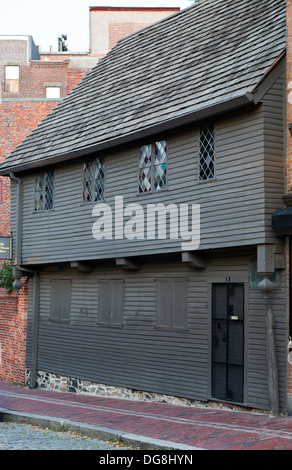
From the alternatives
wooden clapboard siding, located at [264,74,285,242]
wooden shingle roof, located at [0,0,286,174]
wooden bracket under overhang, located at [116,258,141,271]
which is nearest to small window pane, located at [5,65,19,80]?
wooden shingle roof, located at [0,0,286,174]

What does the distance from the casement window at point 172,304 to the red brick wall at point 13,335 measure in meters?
6.71

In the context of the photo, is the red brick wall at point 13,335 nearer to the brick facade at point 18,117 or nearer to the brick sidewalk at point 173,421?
the brick facade at point 18,117

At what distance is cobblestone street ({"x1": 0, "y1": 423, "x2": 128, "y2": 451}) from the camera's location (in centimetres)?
1045

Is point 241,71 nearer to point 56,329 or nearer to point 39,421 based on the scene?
point 39,421

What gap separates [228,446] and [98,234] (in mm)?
8319

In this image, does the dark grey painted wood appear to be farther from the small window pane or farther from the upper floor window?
the small window pane

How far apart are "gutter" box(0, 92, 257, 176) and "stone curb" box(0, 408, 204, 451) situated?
19.4ft

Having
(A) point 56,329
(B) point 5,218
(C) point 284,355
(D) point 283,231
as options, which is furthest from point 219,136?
(B) point 5,218

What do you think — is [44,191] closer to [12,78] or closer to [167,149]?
[167,149]

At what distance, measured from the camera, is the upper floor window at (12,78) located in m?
37.6

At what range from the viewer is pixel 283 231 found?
1195cm

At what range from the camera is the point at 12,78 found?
1484 inches

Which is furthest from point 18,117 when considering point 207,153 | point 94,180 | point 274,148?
point 274,148

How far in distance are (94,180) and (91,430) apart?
304 inches
